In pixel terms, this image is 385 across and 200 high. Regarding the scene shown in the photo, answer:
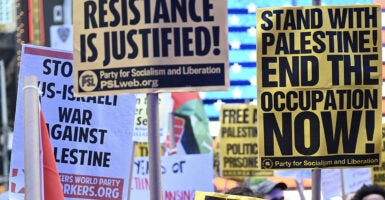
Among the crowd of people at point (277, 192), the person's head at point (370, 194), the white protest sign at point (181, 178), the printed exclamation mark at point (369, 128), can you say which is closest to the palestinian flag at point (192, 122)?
the white protest sign at point (181, 178)

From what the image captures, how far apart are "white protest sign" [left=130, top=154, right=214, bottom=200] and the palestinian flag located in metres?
6.91

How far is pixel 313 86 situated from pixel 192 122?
39.7 feet

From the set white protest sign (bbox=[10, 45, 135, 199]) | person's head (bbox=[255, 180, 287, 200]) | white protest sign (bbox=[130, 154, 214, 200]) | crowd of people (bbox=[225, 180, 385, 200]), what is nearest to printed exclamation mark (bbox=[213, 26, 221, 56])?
white protest sign (bbox=[10, 45, 135, 199])

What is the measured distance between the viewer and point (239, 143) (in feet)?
54.9

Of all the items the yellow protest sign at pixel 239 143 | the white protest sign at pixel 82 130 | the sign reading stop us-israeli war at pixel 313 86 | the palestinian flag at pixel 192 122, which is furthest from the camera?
the palestinian flag at pixel 192 122

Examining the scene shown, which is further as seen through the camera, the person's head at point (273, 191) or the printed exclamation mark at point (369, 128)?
the person's head at point (273, 191)

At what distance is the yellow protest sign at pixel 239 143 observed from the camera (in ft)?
54.1

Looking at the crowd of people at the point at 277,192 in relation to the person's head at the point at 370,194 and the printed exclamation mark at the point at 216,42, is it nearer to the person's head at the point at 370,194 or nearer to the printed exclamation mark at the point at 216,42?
the person's head at the point at 370,194

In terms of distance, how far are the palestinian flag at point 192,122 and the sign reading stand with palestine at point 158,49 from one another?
41.1ft

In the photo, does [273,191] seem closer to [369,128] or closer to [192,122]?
[369,128]

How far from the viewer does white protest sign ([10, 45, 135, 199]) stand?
24.0 ft

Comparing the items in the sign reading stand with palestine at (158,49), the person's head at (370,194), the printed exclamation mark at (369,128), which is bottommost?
the person's head at (370,194)

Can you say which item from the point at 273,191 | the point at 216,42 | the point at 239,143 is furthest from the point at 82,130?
the point at 239,143

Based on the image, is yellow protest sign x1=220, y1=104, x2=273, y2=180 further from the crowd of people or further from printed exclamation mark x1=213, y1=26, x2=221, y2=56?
printed exclamation mark x1=213, y1=26, x2=221, y2=56
